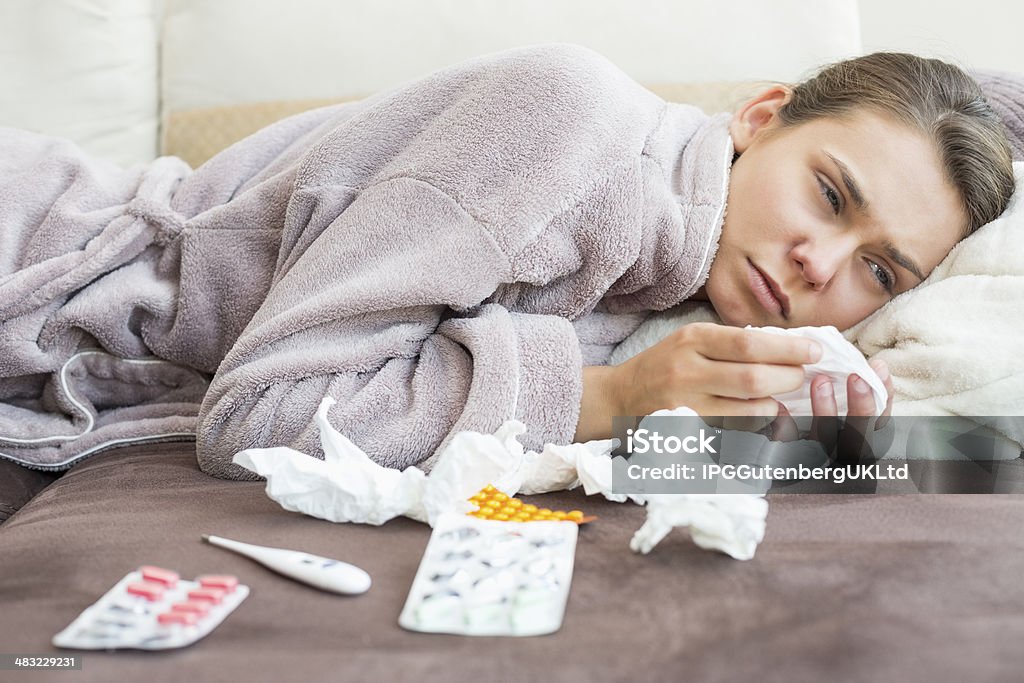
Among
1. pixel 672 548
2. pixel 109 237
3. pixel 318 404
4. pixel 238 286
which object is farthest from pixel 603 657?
pixel 109 237

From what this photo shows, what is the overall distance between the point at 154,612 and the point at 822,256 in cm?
70

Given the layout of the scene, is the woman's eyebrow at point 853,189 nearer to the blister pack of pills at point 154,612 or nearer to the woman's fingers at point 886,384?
the woman's fingers at point 886,384

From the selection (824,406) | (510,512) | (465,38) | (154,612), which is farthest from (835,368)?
(465,38)

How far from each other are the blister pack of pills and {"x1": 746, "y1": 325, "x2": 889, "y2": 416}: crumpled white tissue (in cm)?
48

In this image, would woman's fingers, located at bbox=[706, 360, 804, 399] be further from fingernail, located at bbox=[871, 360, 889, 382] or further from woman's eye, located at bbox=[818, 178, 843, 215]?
woman's eye, located at bbox=[818, 178, 843, 215]

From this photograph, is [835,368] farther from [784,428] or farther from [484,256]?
[484,256]

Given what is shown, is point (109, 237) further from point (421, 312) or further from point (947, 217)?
point (947, 217)

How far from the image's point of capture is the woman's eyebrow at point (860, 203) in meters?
0.97

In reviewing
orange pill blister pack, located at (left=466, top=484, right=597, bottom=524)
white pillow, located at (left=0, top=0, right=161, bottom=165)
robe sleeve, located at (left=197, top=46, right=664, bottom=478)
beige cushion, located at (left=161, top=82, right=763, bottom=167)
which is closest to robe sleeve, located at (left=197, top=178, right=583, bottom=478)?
robe sleeve, located at (left=197, top=46, right=664, bottom=478)

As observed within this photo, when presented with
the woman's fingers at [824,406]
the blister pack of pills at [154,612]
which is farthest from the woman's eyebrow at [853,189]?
the blister pack of pills at [154,612]

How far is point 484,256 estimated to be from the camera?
906 mm

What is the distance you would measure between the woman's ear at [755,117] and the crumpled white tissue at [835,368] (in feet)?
1.19

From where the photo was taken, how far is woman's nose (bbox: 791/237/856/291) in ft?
3.18

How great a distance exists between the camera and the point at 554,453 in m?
0.80
